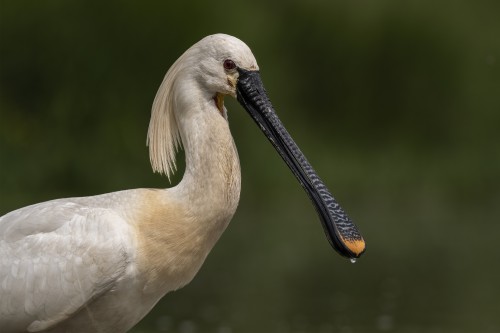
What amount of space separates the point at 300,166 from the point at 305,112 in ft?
40.9

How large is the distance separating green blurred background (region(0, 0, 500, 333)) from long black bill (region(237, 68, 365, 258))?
6.78m

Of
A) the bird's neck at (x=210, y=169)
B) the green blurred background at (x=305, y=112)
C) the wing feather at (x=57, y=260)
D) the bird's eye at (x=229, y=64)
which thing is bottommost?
the green blurred background at (x=305, y=112)

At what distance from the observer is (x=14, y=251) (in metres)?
6.98

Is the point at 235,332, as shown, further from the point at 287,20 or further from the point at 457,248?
the point at 287,20

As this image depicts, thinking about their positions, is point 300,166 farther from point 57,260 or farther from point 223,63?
point 57,260

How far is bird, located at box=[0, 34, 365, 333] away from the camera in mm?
6773

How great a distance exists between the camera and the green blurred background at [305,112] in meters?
16.3

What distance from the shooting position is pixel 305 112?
64.4ft

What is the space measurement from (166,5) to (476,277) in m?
7.68

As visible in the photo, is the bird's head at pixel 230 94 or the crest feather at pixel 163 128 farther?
the crest feather at pixel 163 128

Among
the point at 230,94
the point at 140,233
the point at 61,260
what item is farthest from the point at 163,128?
the point at 61,260

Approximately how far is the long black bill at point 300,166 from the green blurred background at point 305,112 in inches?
267

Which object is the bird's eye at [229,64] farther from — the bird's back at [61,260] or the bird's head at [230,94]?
the bird's back at [61,260]

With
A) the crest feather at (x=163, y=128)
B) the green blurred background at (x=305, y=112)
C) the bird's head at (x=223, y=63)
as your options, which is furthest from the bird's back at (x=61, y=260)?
the green blurred background at (x=305, y=112)
